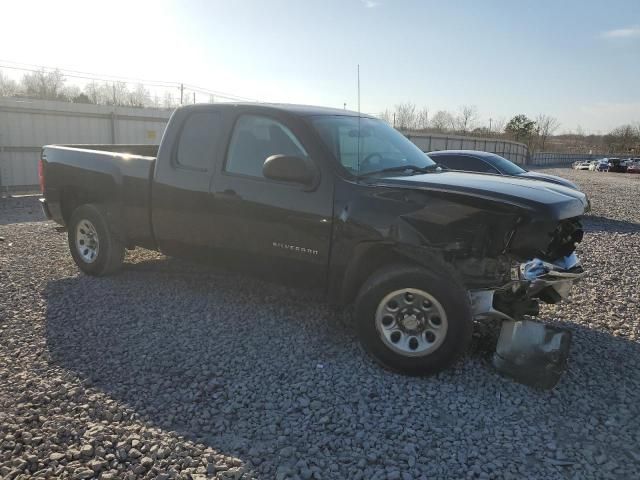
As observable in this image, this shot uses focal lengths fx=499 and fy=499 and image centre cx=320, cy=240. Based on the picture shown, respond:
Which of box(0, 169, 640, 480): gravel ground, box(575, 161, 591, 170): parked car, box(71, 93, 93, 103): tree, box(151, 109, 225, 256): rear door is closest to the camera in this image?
box(0, 169, 640, 480): gravel ground

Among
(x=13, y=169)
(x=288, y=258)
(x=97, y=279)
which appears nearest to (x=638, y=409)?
(x=288, y=258)

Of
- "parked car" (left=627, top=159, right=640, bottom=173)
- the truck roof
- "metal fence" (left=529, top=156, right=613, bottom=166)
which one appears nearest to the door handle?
the truck roof

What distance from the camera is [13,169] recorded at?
13055 mm

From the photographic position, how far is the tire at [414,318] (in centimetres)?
346

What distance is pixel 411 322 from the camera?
11.9ft

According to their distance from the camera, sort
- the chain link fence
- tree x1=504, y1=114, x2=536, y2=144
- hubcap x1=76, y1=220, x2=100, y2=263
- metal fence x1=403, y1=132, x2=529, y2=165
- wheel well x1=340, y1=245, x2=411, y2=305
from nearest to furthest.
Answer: wheel well x1=340, y1=245, x2=411, y2=305
hubcap x1=76, y1=220, x2=100, y2=263
metal fence x1=403, y1=132, x2=529, y2=165
the chain link fence
tree x1=504, y1=114, x2=536, y2=144

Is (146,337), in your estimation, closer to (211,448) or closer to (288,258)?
(288,258)

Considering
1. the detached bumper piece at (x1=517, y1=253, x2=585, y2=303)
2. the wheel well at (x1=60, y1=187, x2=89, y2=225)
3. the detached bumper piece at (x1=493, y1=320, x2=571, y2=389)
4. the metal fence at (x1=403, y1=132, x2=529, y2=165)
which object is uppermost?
the metal fence at (x1=403, y1=132, x2=529, y2=165)

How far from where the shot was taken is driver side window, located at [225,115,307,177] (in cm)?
426

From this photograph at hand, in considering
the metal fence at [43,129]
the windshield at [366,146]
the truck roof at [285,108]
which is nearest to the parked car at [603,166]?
the metal fence at [43,129]

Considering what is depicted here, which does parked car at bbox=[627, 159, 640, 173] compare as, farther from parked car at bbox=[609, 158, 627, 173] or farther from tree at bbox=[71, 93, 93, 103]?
tree at bbox=[71, 93, 93, 103]

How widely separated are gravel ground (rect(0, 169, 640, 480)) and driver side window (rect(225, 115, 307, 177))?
1.41 m

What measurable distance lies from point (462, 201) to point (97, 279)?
4.28 metres

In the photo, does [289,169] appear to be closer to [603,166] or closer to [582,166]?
[603,166]
